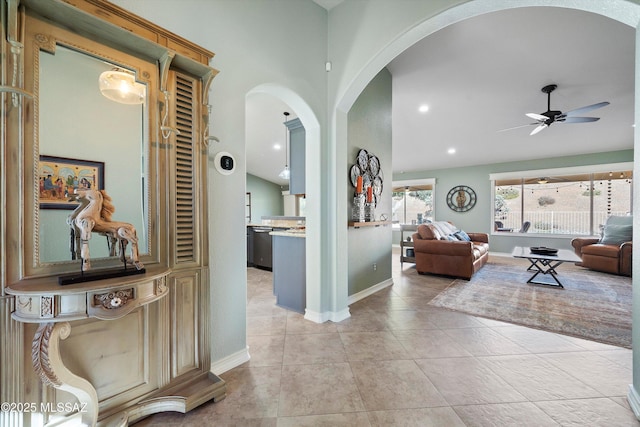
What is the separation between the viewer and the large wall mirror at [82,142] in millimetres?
1192

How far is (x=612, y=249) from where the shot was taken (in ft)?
15.7

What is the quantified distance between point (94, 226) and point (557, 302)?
15.3 feet

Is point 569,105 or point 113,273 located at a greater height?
point 569,105

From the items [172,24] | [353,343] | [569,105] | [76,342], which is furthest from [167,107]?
[569,105]

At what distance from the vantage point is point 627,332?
8.04 feet

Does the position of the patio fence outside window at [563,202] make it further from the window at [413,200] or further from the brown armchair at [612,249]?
the window at [413,200]

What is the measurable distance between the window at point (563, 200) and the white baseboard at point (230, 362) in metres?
7.82

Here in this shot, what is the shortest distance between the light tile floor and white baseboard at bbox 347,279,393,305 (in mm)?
517

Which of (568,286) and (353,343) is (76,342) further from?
(568,286)

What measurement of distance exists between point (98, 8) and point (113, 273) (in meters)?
1.31

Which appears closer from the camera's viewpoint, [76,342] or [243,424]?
[76,342]

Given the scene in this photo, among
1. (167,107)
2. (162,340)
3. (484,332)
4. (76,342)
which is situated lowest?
(484,332)

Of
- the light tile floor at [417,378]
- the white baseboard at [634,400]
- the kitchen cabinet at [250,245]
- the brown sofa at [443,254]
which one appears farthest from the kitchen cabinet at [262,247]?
the white baseboard at [634,400]

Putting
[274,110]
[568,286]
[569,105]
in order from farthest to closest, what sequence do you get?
[274,110] < [569,105] < [568,286]
